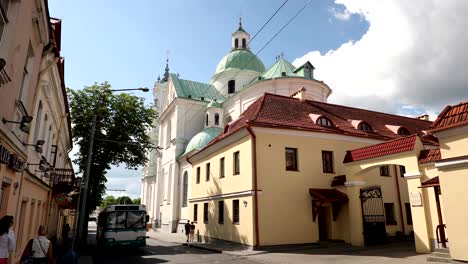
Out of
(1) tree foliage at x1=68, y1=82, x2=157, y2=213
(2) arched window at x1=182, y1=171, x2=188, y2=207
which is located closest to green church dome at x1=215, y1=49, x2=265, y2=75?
(2) arched window at x1=182, y1=171, x2=188, y2=207

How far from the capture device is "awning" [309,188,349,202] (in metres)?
16.9

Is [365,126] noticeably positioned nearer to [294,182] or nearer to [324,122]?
[324,122]

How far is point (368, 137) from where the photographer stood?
20.3 m

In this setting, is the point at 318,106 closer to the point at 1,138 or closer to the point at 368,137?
the point at 368,137

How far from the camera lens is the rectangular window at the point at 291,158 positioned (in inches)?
703

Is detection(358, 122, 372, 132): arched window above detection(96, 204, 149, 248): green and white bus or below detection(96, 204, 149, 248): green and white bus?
above

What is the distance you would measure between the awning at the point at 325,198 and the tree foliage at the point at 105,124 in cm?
1284

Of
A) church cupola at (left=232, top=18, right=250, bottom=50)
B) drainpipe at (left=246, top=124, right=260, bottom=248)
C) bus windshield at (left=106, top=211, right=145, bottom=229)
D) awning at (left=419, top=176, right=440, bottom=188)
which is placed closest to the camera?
awning at (left=419, top=176, right=440, bottom=188)

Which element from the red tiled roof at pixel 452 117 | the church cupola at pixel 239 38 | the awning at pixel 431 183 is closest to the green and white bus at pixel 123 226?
the awning at pixel 431 183

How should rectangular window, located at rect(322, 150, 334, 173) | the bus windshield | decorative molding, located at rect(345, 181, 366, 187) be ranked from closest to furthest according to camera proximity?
1. decorative molding, located at rect(345, 181, 366, 187)
2. the bus windshield
3. rectangular window, located at rect(322, 150, 334, 173)

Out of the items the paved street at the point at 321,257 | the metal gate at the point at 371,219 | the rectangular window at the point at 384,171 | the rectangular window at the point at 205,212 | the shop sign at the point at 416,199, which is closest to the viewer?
the paved street at the point at 321,257

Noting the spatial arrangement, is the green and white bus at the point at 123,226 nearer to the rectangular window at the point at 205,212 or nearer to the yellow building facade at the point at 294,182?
the yellow building facade at the point at 294,182

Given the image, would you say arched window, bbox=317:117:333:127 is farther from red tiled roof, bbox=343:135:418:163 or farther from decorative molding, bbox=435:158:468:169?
decorative molding, bbox=435:158:468:169

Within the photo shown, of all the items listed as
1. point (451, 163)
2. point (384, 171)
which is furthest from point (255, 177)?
point (384, 171)
